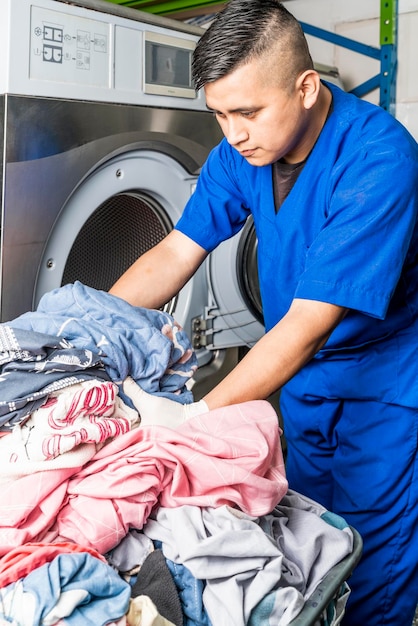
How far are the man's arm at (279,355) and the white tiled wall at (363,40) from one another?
1.68m

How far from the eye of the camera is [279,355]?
1146mm

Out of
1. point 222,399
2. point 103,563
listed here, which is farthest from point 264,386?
point 103,563

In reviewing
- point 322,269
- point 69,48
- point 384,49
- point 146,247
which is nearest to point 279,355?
point 322,269

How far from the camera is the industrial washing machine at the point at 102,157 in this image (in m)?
1.52

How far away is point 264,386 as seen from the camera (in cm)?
113

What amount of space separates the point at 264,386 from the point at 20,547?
481 mm

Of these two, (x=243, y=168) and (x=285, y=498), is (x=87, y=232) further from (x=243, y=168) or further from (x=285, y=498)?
(x=285, y=498)

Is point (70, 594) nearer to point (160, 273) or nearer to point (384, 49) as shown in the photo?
point (160, 273)

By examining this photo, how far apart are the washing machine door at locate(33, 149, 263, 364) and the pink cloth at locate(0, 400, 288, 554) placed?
0.84 meters

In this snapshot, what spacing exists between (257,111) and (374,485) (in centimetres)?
81

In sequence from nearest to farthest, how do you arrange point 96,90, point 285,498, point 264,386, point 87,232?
1. point 285,498
2. point 264,386
3. point 96,90
4. point 87,232

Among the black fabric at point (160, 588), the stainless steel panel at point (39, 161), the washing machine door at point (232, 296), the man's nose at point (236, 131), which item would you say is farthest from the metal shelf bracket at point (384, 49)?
the black fabric at point (160, 588)

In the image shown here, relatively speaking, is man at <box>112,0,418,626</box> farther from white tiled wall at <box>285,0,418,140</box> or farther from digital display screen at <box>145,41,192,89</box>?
white tiled wall at <box>285,0,418,140</box>

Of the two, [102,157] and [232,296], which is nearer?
[102,157]
